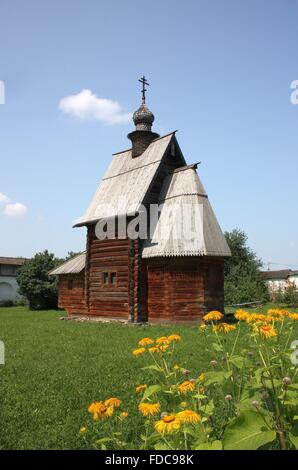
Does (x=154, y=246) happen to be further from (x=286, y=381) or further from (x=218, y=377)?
(x=286, y=381)

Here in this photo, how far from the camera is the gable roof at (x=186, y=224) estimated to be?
16.6 metres

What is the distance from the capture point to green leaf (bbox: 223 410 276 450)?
2283mm

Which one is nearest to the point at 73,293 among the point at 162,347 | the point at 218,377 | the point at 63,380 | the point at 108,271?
the point at 108,271

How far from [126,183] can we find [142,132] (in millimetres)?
3452

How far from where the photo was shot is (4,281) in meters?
45.3

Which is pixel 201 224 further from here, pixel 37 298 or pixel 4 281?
pixel 4 281

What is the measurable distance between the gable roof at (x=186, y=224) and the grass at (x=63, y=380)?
4.08 m

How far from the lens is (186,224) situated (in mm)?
17234

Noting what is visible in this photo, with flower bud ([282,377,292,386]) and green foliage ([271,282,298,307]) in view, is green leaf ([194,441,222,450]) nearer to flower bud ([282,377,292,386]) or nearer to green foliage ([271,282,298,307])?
flower bud ([282,377,292,386])

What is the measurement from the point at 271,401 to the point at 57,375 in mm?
6078

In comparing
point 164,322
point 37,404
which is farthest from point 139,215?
point 37,404

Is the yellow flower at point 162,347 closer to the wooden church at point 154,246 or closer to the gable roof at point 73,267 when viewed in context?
the wooden church at point 154,246

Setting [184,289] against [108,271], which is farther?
[108,271]
